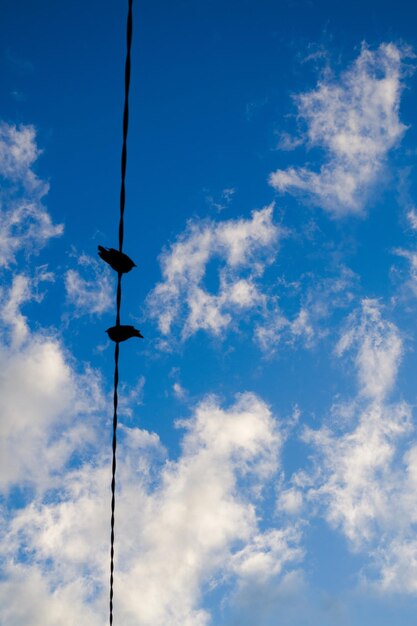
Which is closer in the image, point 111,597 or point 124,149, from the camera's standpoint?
point 124,149

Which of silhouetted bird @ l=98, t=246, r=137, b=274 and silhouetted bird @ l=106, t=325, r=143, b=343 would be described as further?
silhouetted bird @ l=106, t=325, r=143, b=343

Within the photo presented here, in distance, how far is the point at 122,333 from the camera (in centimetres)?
820

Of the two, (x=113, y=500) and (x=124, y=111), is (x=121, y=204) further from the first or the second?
(x=113, y=500)

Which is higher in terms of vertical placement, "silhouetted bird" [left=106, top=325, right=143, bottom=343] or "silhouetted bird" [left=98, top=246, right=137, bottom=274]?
"silhouetted bird" [left=98, top=246, right=137, bottom=274]

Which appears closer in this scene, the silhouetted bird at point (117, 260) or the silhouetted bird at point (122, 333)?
the silhouetted bird at point (117, 260)

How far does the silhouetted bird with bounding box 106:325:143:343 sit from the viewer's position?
805 cm

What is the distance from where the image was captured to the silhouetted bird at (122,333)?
26.4 ft

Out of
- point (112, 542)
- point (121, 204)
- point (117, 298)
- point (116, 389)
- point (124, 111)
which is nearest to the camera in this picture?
point (124, 111)

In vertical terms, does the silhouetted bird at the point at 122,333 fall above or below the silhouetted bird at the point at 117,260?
below

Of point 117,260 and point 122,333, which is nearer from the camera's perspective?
point 117,260

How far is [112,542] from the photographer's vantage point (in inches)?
347

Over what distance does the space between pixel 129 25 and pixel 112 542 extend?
720 cm

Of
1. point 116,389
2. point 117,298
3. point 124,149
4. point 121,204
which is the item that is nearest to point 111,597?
point 116,389

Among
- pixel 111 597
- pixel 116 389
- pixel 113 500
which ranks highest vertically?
pixel 116 389
